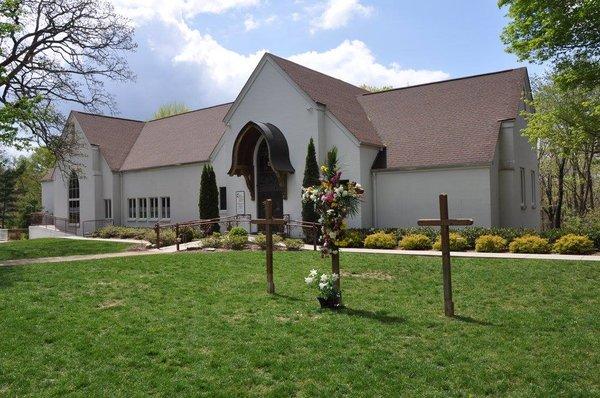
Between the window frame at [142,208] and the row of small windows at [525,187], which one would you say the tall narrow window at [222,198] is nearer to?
the window frame at [142,208]

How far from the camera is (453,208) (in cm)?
2262

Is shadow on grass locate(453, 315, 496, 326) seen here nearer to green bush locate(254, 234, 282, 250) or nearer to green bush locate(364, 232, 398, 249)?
green bush locate(364, 232, 398, 249)

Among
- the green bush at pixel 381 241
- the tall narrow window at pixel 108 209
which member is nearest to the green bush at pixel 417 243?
the green bush at pixel 381 241

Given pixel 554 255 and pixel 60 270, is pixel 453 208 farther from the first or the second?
pixel 60 270

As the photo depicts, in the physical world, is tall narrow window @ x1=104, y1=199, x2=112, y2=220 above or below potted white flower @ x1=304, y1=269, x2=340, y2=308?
above

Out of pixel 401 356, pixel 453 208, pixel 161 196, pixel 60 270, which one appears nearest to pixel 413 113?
pixel 453 208

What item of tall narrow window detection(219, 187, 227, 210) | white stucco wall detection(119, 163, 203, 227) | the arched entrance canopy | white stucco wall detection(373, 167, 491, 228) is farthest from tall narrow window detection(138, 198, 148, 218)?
white stucco wall detection(373, 167, 491, 228)

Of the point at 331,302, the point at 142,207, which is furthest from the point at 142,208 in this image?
the point at 331,302

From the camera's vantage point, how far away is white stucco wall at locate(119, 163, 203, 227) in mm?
30967

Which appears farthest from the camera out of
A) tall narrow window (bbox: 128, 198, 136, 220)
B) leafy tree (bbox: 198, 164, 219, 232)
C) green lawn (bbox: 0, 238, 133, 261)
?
tall narrow window (bbox: 128, 198, 136, 220)

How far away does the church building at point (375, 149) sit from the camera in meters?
22.9

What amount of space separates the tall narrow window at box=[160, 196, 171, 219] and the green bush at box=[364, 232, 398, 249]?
16.5 meters

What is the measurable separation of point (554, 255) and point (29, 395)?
51.2 feet

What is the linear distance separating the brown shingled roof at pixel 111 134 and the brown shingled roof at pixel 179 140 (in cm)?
62
